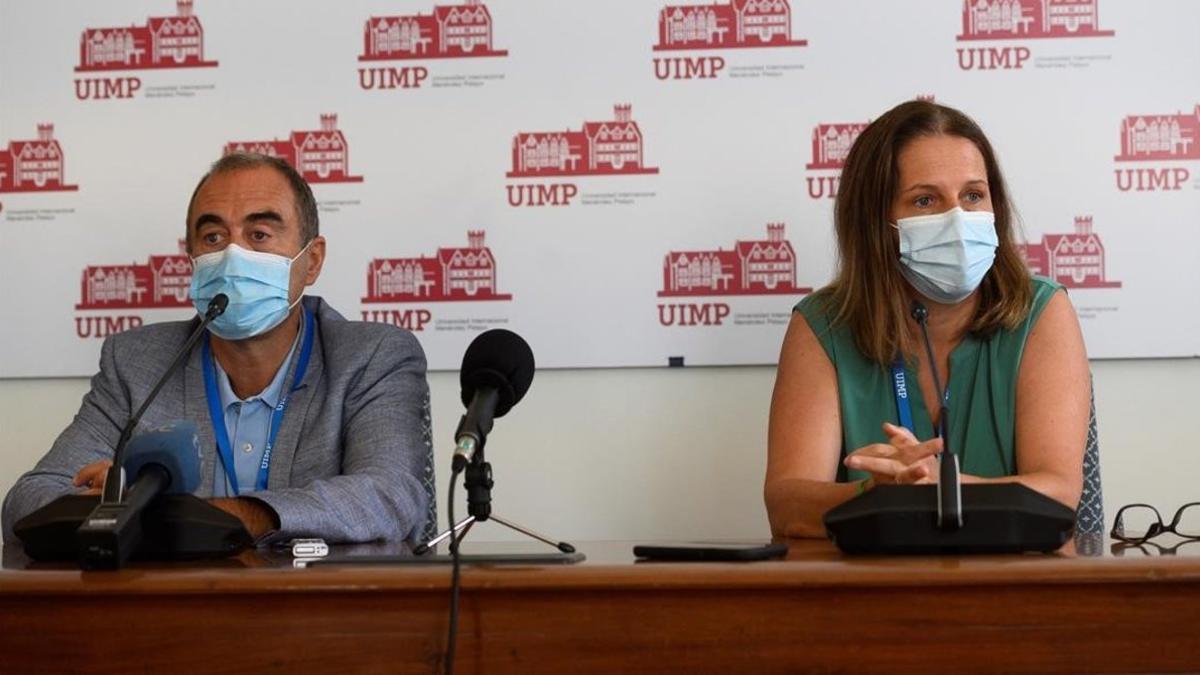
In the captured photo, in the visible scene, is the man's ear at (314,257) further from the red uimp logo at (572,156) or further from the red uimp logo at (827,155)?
the red uimp logo at (827,155)

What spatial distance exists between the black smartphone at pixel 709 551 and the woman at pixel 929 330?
0.62 meters

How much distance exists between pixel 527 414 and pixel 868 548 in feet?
4.83

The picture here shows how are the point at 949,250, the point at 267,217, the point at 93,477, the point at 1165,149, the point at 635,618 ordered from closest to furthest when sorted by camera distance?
the point at 635,618
the point at 93,477
the point at 949,250
the point at 267,217
the point at 1165,149

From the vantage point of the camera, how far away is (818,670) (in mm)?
1268

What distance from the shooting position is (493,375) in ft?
4.84

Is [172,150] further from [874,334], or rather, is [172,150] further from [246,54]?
[874,334]

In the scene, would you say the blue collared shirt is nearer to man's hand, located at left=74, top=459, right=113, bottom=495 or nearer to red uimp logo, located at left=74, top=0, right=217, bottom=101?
man's hand, located at left=74, top=459, right=113, bottom=495

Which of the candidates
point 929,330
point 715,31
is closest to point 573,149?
point 715,31

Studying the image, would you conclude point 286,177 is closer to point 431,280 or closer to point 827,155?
point 431,280

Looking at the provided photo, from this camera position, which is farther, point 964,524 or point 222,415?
point 222,415

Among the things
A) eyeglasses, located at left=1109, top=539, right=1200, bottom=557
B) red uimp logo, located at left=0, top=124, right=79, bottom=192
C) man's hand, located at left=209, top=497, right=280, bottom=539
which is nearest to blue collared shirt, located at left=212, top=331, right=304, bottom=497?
man's hand, located at left=209, top=497, right=280, bottom=539

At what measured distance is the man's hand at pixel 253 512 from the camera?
6.00 feet

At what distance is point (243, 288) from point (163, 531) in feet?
2.65

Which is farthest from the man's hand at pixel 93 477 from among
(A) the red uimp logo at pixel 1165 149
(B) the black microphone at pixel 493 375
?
(A) the red uimp logo at pixel 1165 149
